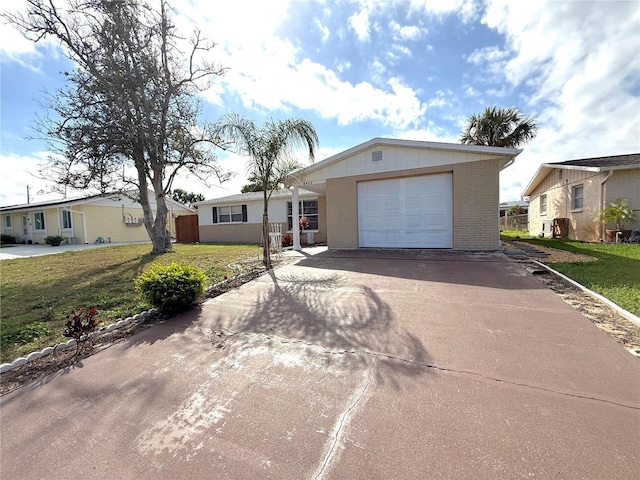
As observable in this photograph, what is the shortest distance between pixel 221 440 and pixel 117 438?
0.77 meters

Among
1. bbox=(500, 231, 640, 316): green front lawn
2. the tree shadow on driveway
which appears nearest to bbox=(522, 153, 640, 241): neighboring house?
bbox=(500, 231, 640, 316): green front lawn

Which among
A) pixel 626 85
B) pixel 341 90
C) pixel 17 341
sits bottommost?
pixel 17 341

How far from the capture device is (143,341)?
12.0 ft

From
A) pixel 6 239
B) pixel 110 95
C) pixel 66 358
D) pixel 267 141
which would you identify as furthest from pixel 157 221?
pixel 6 239

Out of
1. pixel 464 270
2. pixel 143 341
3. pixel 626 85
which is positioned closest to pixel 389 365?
pixel 143 341

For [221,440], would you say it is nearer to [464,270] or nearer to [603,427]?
[603,427]

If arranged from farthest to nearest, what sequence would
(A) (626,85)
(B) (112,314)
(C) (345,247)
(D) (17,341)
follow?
(C) (345,247), (A) (626,85), (B) (112,314), (D) (17,341)

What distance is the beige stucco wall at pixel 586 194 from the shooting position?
12.2m

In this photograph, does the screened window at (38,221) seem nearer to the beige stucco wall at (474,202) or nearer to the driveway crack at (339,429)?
the beige stucco wall at (474,202)

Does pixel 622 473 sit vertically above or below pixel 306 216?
below

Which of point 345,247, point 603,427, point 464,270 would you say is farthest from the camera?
point 345,247

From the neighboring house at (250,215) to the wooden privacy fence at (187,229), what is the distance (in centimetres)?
89

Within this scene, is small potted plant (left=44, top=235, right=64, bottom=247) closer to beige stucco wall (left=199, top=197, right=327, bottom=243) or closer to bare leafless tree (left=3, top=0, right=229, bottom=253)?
beige stucco wall (left=199, top=197, right=327, bottom=243)

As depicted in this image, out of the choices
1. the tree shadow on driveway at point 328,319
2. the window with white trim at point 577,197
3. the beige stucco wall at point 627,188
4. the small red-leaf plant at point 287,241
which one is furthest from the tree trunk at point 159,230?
the window with white trim at point 577,197
